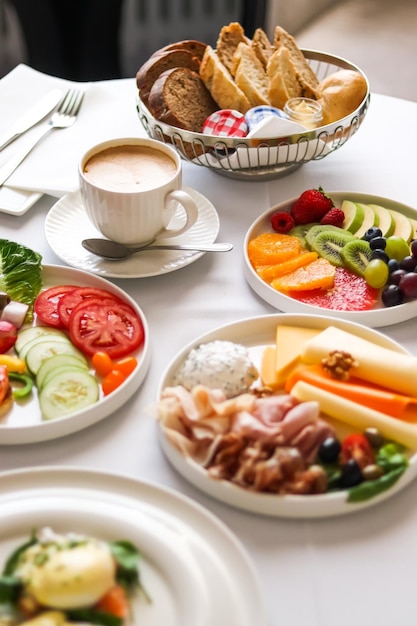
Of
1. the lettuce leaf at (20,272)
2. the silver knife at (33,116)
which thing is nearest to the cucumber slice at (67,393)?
the lettuce leaf at (20,272)

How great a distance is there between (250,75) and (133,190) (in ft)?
1.78

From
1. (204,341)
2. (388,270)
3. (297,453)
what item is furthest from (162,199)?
(297,453)

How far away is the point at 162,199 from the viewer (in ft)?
4.33

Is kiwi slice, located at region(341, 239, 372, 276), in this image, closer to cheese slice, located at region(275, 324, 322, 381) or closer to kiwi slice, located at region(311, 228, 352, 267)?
kiwi slice, located at region(311, 228, 352, 267)

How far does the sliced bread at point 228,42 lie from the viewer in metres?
1.77

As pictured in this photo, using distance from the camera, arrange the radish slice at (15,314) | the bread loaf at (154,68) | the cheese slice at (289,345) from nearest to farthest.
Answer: the cheese slice at (289,345)
the radish slice at (15,314)
the bread loaf at (154,68)

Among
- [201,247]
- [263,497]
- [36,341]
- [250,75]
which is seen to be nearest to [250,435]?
[263,497]

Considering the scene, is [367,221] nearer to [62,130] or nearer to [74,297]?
[74,297]

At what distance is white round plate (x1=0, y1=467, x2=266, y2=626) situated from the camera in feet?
2.55

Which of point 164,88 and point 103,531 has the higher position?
point 164,88

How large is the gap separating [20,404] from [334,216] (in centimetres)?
73

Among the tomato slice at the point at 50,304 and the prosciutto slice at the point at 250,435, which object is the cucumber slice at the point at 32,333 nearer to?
the tomato slice at the point at 50,304

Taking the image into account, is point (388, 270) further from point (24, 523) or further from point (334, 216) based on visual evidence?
point (24, 523)

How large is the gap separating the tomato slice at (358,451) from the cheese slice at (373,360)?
0.12 meters
